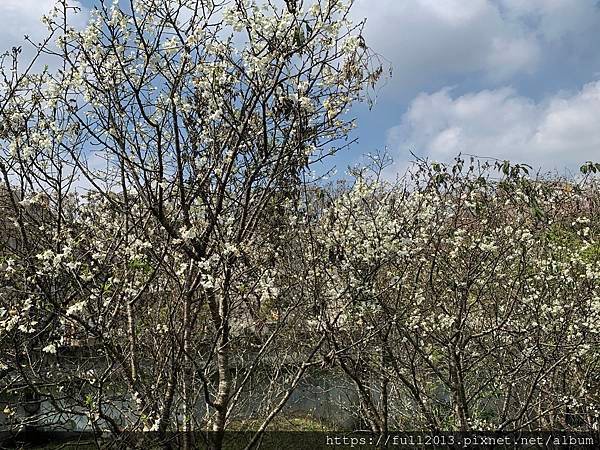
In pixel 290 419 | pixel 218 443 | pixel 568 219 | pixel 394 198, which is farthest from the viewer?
pixel 290 419

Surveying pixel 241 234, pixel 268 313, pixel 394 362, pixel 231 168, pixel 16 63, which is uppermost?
pixel 16 63

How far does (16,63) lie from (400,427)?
4425mm

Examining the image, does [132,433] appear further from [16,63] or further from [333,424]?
[333,424]

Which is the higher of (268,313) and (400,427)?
(268,313)

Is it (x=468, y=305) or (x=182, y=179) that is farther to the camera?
(x=468, y=305)

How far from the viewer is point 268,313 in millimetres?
4465

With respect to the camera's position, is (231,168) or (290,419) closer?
(231,168)

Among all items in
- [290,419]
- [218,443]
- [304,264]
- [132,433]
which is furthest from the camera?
[290,419]

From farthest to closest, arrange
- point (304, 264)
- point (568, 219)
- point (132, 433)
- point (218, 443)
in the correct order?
point (568, 219)
point (304, 264)
point (218, 443)
point (132, 433)

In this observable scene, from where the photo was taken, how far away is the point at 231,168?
11.3 feet

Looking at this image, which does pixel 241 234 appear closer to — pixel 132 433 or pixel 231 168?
pixel 231 168

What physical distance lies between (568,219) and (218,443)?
429 cm

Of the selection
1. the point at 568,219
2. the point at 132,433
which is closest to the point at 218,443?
the point at 132,433

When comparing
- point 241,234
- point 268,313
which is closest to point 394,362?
point 268,313
